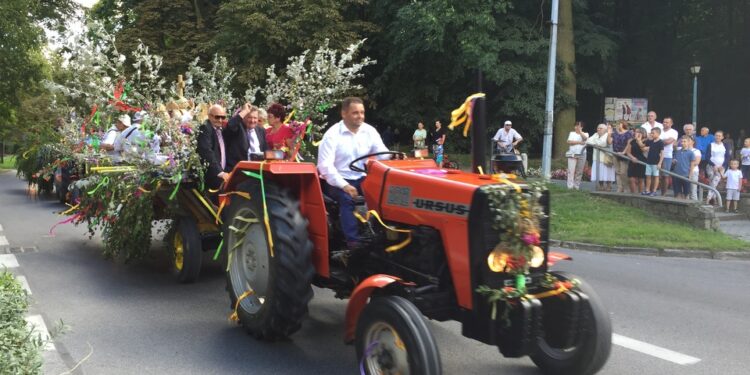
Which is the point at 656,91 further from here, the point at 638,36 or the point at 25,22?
the point at 25,22

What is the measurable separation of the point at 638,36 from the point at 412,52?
13236 mm

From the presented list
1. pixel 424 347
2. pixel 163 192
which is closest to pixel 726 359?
pixel 424 347

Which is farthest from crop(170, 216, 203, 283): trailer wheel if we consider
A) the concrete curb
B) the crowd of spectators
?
the crowd of spectators

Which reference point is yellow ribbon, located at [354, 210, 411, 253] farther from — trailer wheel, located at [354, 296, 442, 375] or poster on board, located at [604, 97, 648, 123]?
poster on board, located at [604, 97, 648, 123]

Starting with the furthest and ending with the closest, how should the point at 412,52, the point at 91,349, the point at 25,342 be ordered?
the point at 412,52
the point at 91,349
the point at 25,342

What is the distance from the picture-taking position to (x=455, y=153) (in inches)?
1080

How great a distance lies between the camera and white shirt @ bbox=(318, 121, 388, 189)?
525cm

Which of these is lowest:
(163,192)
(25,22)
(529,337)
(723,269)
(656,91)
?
(723,269)

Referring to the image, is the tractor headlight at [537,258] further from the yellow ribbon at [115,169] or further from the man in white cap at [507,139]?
the man in white cap at [507,139]

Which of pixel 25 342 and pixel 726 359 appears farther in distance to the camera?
pixel 726 359

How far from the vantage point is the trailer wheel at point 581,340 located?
13.3ft

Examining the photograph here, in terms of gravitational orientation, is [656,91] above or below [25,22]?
below

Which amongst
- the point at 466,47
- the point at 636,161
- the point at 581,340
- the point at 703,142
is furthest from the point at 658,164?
the point at 581,340

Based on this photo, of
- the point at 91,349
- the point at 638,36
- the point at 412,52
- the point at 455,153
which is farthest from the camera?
the point at 638,36
